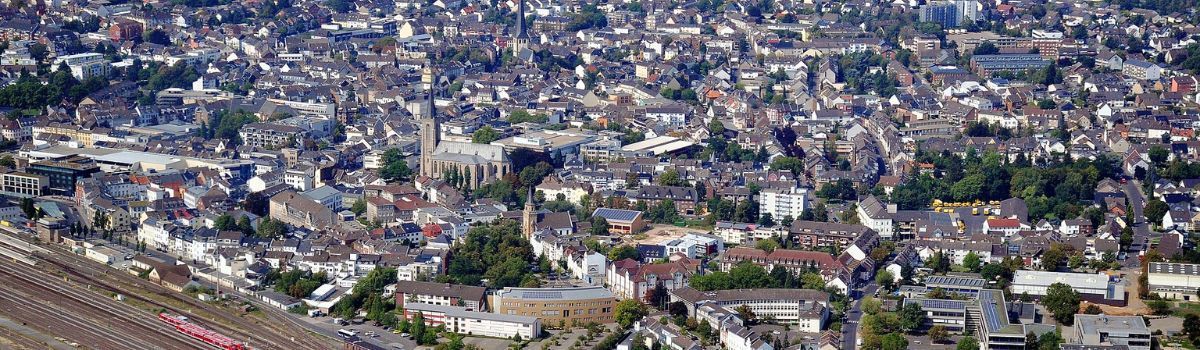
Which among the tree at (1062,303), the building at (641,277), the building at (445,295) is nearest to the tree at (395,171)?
the building at (641,277)

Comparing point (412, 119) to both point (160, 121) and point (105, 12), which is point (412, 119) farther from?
point (105, 12)

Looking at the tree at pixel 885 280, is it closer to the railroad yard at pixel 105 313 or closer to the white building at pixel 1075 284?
the white building at pixel 1075 284

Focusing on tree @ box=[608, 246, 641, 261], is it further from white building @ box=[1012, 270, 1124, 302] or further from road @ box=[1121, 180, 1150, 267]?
road @ box=[1121, 180, 1150, 267]

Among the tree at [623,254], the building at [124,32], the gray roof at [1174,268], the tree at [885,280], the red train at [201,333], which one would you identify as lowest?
the red train at [201,333]

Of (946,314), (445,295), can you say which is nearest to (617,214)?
(445,295)

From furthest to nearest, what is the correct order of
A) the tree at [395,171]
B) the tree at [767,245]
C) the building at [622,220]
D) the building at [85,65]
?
the building at [85,65] → the tree at [395,171] → the building at [622,220] → the tree at [767,245]

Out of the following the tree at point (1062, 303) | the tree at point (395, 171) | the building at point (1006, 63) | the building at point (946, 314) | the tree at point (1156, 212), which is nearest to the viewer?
the building at point (946, 314)
